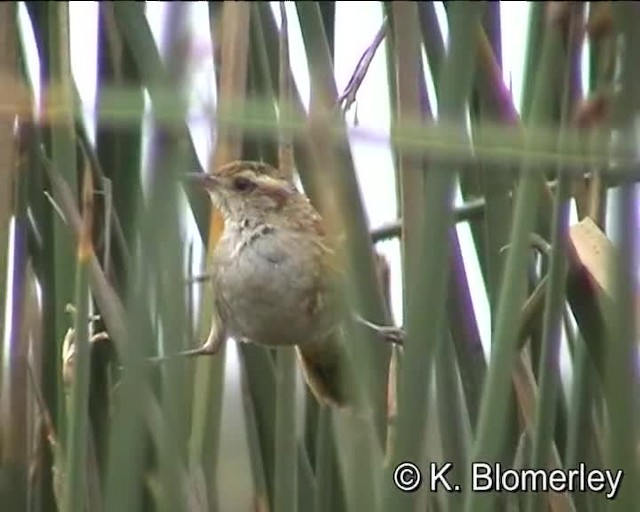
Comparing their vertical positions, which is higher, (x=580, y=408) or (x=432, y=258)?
(x=432, y=258)

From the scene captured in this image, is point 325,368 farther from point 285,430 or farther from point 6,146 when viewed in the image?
point 6,146

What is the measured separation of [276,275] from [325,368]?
10cm

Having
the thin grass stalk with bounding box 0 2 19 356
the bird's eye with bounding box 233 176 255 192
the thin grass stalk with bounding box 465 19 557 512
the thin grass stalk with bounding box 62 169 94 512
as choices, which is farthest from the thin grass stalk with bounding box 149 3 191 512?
the bird's eye with bounding box 233 176 255 192

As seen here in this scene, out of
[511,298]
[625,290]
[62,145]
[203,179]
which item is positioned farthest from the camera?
[203,179]

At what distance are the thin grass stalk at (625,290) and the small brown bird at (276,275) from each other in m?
0.36

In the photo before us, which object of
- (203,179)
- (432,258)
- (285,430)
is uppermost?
(203,179)

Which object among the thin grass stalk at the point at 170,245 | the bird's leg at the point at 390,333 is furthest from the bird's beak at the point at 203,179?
the thin grass stalk at the point at 170,245

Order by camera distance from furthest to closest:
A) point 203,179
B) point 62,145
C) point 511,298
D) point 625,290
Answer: point 203,179 < point 62,145 < point 511,298 < point 625,290

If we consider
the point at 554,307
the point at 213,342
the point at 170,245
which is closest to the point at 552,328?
the point at 554,307

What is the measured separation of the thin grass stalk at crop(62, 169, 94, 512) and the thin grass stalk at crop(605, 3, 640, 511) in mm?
353

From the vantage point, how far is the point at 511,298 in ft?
2.56

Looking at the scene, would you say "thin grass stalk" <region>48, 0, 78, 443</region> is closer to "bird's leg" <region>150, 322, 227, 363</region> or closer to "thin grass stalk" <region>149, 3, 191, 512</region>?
"bird's leg" <region>150, 322, 227, 363</region>

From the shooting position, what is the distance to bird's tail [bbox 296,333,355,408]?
1170mm

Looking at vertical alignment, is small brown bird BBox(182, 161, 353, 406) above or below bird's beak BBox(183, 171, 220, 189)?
below
